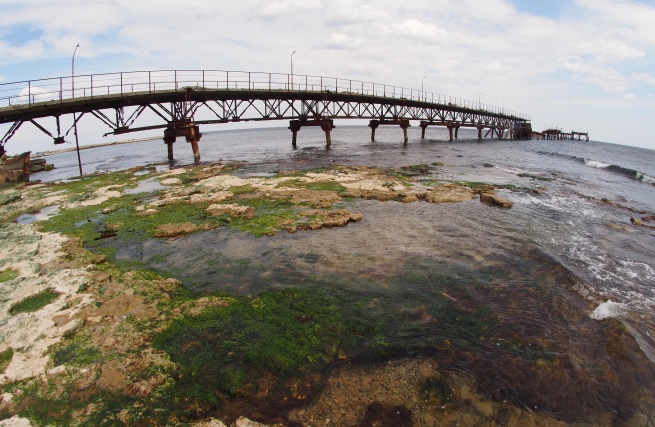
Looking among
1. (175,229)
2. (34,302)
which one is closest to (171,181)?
(175,229)

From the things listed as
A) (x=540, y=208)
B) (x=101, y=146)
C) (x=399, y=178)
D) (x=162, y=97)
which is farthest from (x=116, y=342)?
(x=101, y=146)

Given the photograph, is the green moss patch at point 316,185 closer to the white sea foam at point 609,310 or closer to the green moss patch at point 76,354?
the white sea foam at point 609,310

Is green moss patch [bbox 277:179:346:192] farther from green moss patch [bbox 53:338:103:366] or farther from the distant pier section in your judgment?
the distant pier section

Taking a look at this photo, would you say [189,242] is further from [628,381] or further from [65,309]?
[628,381]

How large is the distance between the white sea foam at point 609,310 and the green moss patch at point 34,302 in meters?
10.7

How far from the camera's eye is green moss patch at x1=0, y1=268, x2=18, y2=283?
778cm

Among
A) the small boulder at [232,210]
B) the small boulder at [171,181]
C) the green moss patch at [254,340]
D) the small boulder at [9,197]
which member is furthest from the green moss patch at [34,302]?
the small boulder at [9,197]

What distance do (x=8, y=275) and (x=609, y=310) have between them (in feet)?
43.5

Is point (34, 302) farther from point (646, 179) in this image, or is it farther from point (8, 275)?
point (646, 179)

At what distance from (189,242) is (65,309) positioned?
4.08 metres

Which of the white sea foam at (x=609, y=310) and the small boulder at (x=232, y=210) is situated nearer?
the white sea foam at (x=609, y=310)

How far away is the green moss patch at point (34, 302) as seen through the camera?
649 centimetres

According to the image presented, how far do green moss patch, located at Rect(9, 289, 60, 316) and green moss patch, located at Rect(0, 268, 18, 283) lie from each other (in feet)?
5.01

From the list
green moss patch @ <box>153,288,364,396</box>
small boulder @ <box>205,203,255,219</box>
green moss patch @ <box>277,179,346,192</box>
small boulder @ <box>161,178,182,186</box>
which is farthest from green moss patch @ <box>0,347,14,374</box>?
small boulder @ <box>161,178,182,186</box>
